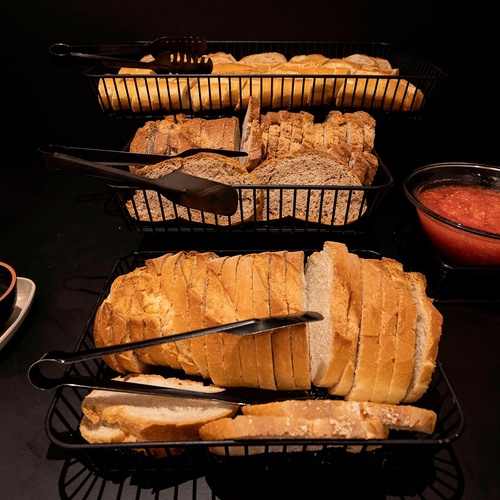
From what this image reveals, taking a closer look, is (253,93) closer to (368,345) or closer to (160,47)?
(160,47)

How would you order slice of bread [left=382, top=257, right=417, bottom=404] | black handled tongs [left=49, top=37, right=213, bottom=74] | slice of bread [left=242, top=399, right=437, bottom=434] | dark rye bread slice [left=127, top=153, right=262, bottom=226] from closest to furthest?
slice of bread [left=242, top=399, right=437, bottom=434]
slice of bread [left=382, top=257, right=417, bottom=404]
dark rye bread slice [left=127, top=153, right=262, bottom=226]
black handled tongs [left=49, top=37, right=213, bottom=74]

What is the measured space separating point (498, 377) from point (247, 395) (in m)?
0.86

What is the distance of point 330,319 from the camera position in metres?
1.09

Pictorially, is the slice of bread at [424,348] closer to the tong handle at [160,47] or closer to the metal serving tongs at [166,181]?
the metal serving tongs at [166,181]

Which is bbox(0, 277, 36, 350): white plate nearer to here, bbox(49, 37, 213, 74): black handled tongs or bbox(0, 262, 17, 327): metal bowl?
bbox(0, 262, 17, 327): metal bowl

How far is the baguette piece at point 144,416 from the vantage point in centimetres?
101

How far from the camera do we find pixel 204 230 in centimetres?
162

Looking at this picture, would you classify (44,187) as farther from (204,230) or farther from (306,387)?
(306,387)

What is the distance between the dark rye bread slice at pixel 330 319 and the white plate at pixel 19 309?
3.32 ft

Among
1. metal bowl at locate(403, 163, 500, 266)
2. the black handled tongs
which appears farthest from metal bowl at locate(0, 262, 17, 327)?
metal bowl at locate(403, 163, 500, 266)

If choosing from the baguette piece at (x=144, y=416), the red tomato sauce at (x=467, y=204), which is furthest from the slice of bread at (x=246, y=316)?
the red tomato sauce at (x=467, y=204)

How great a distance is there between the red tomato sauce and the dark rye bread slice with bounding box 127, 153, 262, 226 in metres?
0.71

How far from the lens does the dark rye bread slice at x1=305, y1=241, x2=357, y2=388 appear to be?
1.07 m

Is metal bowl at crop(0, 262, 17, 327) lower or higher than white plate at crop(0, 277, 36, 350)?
higher
